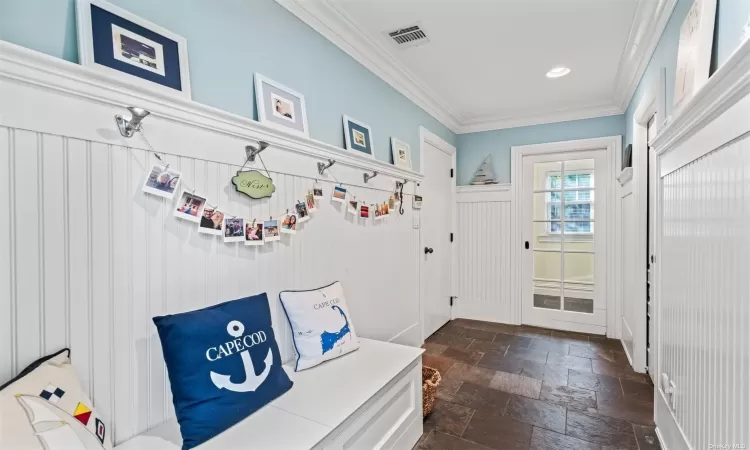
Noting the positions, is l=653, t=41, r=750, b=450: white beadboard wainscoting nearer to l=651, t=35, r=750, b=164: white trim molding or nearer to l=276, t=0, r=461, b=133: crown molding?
l=651, t=35, r=750, b=164: white trim molding

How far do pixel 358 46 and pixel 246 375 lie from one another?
2.02 meters

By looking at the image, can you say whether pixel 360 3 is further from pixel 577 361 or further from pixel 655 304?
pixel 577 361

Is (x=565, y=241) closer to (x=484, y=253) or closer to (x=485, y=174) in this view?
(x=484, y=253)

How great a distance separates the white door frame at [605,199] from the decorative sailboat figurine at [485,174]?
22 centimetres

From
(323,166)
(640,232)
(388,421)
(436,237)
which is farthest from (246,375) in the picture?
(640,232)

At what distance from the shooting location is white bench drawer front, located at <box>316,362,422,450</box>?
1.26 m

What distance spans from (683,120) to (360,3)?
5.29 ft

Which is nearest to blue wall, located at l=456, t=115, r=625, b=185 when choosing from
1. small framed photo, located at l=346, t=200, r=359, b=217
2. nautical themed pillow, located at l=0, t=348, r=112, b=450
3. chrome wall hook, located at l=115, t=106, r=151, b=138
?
small framed photo, located at l=346, t=200, r=359, b=217

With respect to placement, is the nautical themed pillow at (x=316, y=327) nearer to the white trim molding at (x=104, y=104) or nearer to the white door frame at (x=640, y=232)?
the white trim molding at (x=104, y=104)

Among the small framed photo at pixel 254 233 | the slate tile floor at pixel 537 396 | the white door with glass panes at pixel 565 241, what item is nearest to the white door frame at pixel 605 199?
the white door with glass panes at pixel 565 241

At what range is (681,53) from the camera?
158 cm

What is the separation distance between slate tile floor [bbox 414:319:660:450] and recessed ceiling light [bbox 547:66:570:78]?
2.34 m

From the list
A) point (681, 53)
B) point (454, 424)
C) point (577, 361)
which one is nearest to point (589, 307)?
point (577, 361)

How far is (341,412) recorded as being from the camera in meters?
1.23
